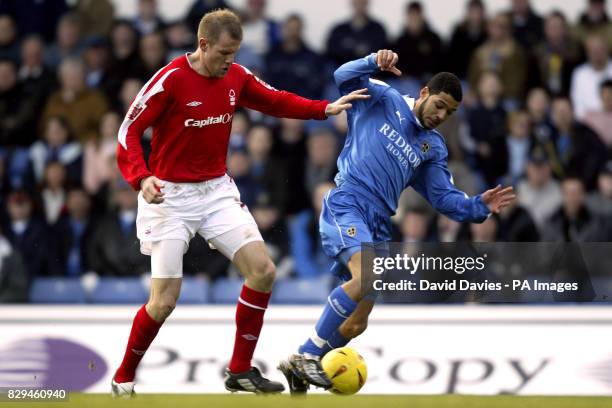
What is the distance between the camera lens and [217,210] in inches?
357

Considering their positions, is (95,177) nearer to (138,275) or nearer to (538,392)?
(138,275)

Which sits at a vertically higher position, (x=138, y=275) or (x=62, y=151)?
(x=62, y=151)

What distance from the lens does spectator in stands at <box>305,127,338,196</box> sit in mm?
14219

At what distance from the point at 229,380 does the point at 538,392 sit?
272 centimetres

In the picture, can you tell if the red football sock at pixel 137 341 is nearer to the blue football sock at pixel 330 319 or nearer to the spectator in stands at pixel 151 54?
the blue football sock at pixel 330 319

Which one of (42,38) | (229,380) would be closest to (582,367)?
(229,380)

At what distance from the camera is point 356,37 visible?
1549 cm

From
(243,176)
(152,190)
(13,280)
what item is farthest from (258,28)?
(152,190)

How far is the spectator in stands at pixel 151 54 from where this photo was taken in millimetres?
15406

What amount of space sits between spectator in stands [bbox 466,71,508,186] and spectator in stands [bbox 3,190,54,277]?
14.9ft

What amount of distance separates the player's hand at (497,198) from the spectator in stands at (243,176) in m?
4.97

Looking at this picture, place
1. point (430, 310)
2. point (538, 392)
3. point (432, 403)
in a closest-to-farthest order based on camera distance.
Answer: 1. point (432, 403)
2. point (538, 392)
3. point (430, 310)

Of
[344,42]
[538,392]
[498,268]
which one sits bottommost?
[538,392]

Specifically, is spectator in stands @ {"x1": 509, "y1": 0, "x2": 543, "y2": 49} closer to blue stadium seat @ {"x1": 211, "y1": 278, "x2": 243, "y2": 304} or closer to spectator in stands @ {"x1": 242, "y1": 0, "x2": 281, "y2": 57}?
spectator in stands @ {"x1": 242, "y1": 0, "x2": 281, "y2": 57}
